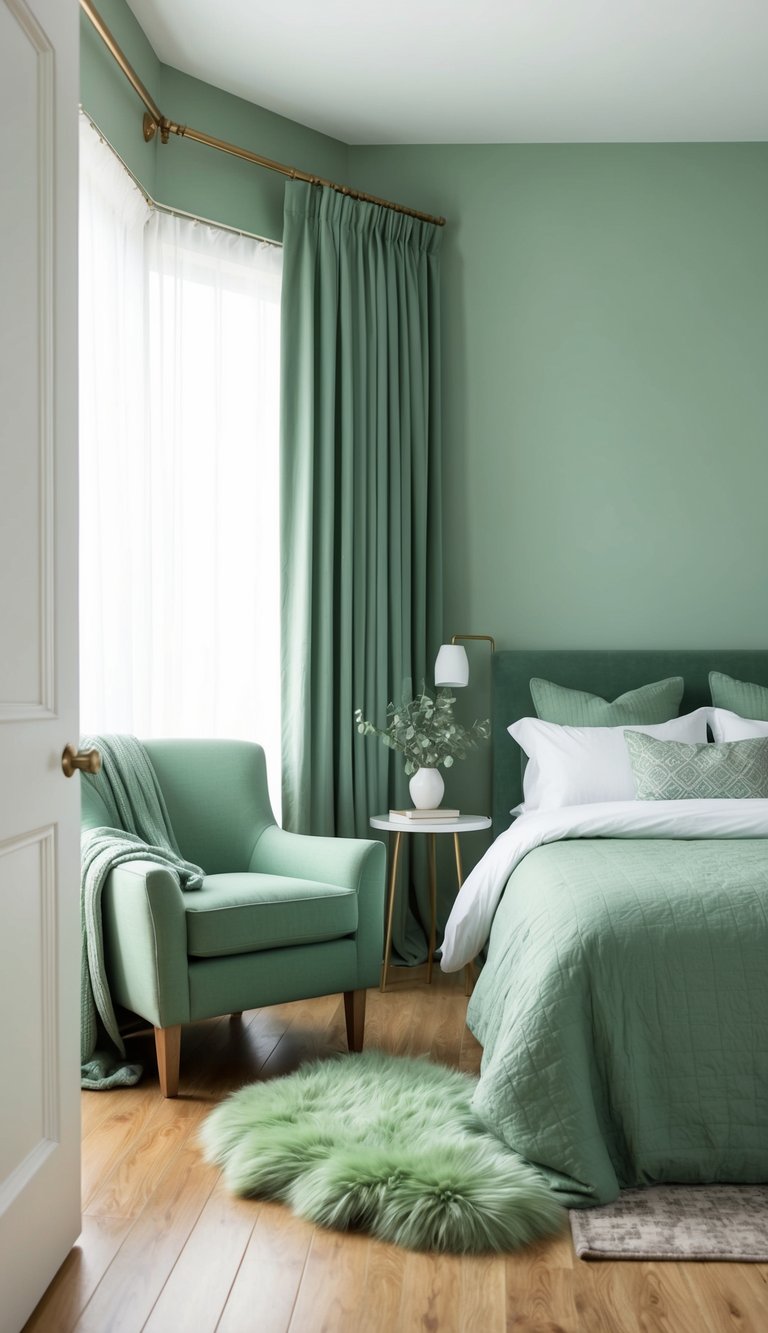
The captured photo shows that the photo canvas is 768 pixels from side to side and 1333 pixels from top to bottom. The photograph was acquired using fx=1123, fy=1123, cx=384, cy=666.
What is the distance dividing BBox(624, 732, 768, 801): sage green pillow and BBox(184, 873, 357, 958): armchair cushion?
1.06 m

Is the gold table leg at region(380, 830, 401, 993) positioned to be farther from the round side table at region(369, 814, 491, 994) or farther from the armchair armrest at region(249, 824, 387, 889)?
the armchair armrest at region(249, 824, 387, 889)

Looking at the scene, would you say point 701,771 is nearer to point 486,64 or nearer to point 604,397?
point 604,397

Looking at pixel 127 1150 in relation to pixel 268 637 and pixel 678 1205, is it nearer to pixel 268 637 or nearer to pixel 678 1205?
pixel 678 1205

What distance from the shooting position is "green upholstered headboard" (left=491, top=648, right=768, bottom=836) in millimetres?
4312

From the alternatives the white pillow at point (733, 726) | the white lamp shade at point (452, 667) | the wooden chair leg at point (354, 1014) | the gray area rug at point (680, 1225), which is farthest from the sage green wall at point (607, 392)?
the gray area rug at point (680, 1225)

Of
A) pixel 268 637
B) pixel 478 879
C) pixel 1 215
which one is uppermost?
pixel 1 215

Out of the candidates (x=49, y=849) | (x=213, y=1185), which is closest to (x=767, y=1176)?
(x=213, y=1185)

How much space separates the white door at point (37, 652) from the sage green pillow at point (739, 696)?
9.17ft

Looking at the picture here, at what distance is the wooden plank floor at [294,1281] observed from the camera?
182 centimetres

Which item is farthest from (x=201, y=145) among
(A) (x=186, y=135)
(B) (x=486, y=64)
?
(B) (x=486, y=64)

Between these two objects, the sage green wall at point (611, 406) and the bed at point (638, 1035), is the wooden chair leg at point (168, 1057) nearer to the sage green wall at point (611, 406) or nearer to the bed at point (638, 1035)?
the bed at point (638, 1035)

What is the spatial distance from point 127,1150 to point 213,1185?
281 mm

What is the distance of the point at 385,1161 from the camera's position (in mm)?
2270

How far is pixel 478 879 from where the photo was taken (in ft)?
10.9
